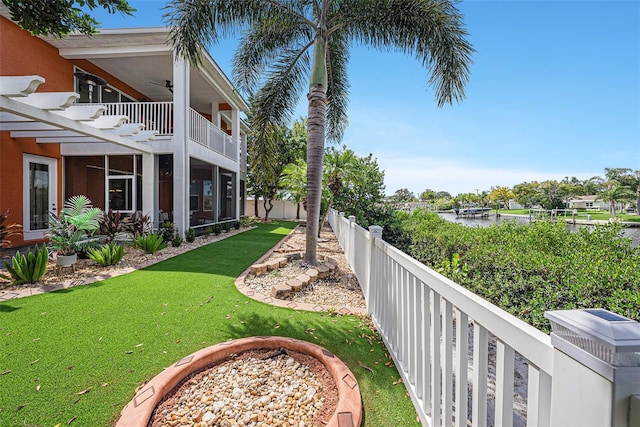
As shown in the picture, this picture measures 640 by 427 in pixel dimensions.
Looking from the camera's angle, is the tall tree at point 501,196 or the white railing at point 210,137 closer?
the white railing at point 210,137

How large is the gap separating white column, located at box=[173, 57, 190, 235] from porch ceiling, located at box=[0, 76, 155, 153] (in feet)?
2.85

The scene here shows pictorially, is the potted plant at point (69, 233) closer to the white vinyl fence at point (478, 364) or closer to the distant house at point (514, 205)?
the white vinyl fence at point (478, 364)

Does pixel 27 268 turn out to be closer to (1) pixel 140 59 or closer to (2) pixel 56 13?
(2) pixel 56 13

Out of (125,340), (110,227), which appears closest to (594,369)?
(125,340)

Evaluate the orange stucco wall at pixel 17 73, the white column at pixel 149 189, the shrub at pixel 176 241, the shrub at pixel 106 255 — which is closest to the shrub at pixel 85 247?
the shrub at pixel 106 255

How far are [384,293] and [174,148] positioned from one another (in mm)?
8872

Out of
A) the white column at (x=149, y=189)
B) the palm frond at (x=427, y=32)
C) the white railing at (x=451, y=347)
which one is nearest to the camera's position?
the white railing at (x=451, y=347)

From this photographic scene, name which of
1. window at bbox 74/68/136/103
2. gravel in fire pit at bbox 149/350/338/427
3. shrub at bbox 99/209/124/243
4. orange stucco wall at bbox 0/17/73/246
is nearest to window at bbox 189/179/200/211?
window at bbox 74/68/136/103

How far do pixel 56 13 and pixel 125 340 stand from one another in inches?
182

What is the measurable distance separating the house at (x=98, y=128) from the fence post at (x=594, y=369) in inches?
318

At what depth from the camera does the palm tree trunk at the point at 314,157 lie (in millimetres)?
6141

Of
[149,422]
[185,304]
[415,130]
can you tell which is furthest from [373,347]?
[415,130]

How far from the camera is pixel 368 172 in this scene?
13.8 metres

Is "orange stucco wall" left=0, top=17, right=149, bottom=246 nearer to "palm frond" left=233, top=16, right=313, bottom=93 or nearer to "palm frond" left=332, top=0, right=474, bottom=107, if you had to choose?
"palm frond" left=233, top=16, right=313, bottom=93
